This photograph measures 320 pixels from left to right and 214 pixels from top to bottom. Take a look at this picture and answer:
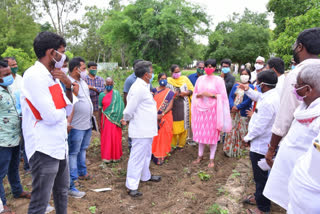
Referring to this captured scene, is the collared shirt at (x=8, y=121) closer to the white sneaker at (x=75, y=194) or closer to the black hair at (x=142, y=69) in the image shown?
the white sneaker at (x=75, y=194)

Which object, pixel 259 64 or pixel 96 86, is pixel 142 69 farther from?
pixel 259 64

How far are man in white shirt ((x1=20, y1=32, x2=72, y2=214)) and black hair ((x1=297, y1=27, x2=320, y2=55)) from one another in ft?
7.53

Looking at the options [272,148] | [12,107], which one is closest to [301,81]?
[272,148]

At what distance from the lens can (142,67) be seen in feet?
11.9

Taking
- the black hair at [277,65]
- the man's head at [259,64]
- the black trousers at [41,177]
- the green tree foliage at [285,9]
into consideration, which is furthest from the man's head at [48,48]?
the green tree foliage at [285,9]

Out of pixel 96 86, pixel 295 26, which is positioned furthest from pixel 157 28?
pixel 96 86

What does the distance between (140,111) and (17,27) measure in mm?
24293

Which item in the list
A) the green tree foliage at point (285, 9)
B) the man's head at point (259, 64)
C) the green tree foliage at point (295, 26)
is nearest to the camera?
the man's head at point (259, 64)

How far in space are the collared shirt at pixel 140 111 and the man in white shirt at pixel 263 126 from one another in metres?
1.45

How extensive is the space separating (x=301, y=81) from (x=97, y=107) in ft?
14.0

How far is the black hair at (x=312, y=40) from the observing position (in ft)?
7.16

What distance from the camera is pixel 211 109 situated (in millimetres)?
4551

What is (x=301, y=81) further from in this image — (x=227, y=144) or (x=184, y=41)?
(x=184, y=41)

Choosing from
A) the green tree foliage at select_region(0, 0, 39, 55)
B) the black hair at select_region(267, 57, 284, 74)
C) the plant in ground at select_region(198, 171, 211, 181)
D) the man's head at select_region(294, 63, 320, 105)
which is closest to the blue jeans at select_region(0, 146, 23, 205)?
the plant in ground at select_region(198, 171, 211, 181)
